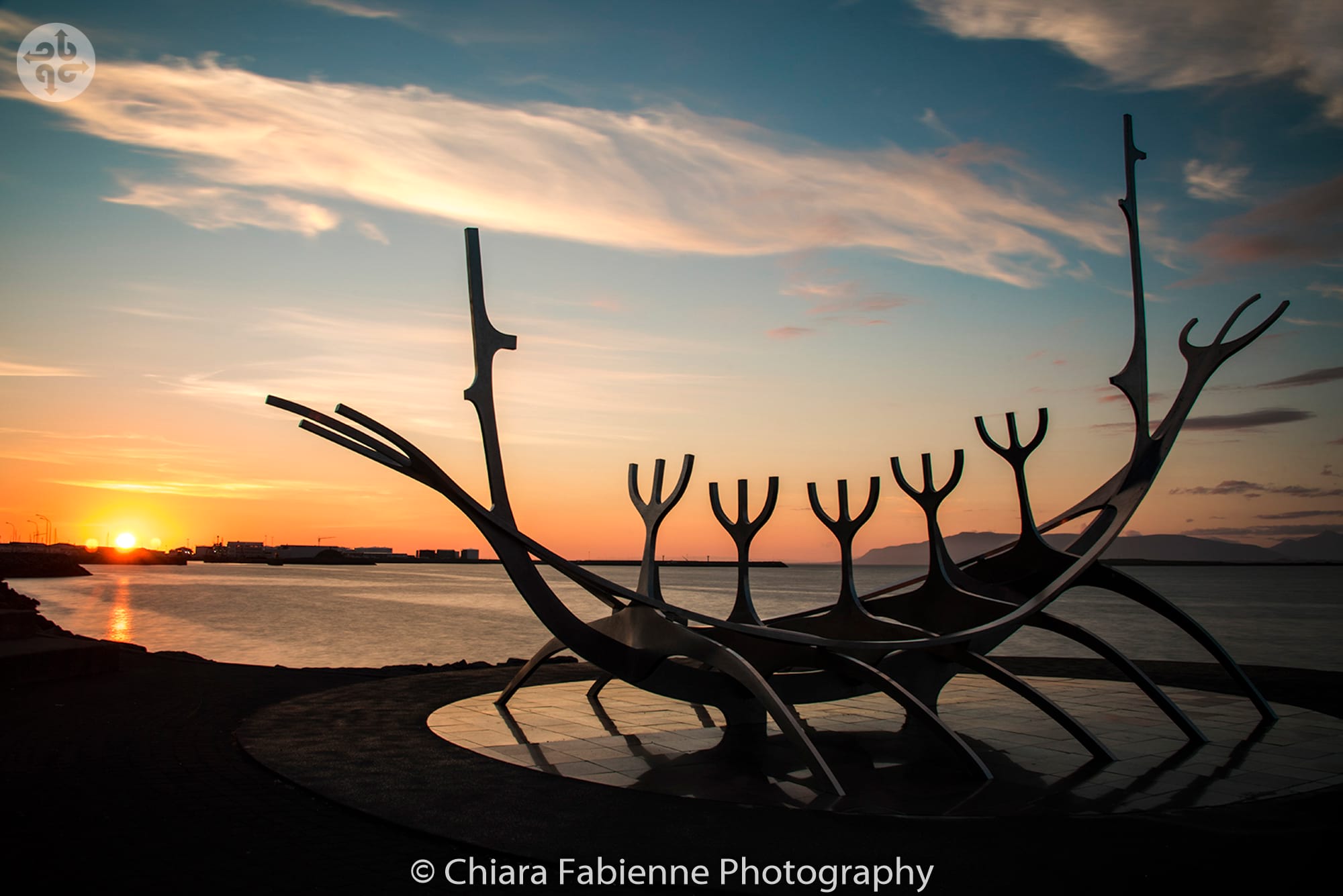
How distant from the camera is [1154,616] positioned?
49281 mm

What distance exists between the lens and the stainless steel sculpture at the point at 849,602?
8.65 m

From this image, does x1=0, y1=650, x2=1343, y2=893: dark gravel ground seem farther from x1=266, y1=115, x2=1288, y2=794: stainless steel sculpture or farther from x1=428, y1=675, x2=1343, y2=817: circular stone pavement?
x1=266, y1=115, x2=1288, y2=794: stainless steel sculpture

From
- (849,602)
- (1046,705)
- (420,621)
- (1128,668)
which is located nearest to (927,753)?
(1046,705)

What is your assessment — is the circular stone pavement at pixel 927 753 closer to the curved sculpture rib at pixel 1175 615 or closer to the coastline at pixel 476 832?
the curved sculpture rib at pixel 1175 615

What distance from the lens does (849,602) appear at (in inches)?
415

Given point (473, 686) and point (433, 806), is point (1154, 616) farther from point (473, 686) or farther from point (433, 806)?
point (433, 806)

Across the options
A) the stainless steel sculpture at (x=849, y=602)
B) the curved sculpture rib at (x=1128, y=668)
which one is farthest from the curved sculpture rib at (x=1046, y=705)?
the curved sculpture rib at (x=1128, y=668)

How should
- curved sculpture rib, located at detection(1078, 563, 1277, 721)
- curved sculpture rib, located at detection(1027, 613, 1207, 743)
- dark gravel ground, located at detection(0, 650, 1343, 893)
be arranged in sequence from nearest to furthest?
dark gravel ground, located at detection(0, 650, 1343, 893)
curved sculpture rib, located at detection(1027, 613, 1207, 743)
curved sculpture rib, located at detection(1078, 563, 1277, 721)

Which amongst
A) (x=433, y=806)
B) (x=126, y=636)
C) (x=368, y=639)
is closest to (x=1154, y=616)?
(x=368, y=639)

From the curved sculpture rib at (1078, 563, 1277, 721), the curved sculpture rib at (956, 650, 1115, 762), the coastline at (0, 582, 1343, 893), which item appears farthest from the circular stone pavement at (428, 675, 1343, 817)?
the coastline at (0, 582, 1343, 893)

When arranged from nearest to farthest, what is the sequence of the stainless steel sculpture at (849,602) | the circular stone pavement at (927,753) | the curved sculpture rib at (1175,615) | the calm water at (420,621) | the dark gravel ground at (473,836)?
the dark gravel ground at (473,836)
the circular stone pavement at (927,753)
the stainless steel sculpture at (849,602)
the curved sculpture rib at (1175,615)
the calm water at (420,621)

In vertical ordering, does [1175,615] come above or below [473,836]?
above

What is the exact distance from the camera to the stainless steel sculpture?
340 inches

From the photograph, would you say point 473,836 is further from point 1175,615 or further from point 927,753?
point 1175,615
